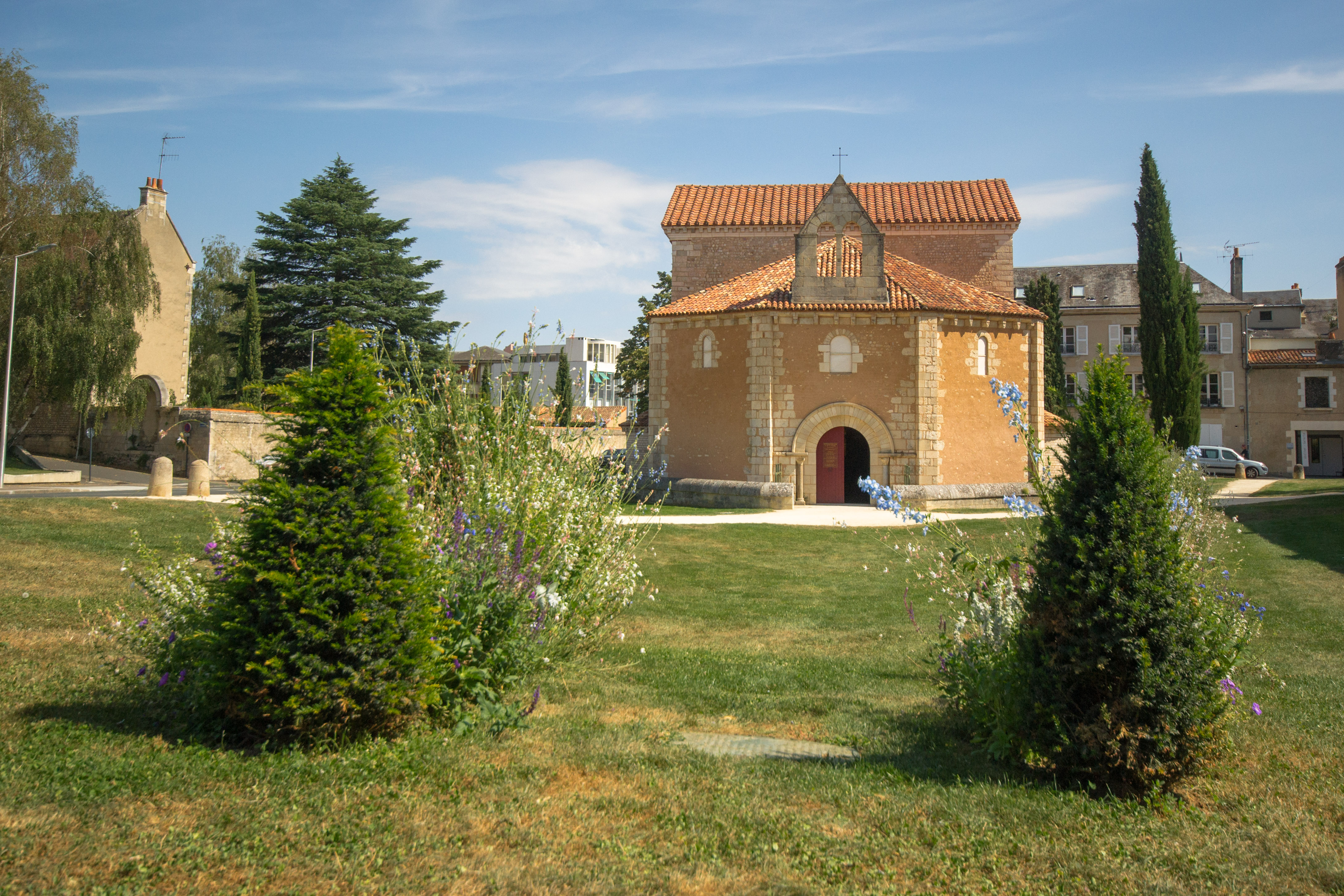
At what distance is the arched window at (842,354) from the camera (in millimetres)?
24266

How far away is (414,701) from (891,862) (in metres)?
2.61

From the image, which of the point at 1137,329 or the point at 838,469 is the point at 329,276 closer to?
the point at 838,469

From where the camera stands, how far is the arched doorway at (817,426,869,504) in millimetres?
25484

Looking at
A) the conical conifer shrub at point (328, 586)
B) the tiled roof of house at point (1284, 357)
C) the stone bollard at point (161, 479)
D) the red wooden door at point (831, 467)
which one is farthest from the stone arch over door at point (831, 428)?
the tiled roof of house at point (1284, 357)

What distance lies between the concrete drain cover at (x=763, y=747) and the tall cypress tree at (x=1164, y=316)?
36198 millimetres

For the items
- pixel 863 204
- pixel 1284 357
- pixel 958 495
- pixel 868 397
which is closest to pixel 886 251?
pixel 863 204

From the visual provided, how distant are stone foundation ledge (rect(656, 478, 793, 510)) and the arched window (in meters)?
3.58

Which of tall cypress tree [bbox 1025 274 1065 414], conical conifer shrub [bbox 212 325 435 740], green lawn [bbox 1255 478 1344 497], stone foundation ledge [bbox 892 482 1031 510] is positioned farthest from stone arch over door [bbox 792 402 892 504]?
conical conifer shrub [bbox 212 325 435 740]

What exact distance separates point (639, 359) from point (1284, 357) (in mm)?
33833

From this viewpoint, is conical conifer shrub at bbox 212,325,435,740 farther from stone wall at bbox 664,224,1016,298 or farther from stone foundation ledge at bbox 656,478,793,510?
stone wall at bbox 664,224,1016,298

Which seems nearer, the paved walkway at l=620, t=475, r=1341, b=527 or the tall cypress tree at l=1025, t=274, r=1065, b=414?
the paved walkway at l=620, t=475, r=1341, b=527

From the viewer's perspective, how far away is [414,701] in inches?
187

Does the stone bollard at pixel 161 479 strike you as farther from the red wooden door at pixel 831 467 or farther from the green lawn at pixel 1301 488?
the green lawn at pixel 1301 488

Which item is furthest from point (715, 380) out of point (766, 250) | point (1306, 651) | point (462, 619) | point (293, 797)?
point (293, 797)
